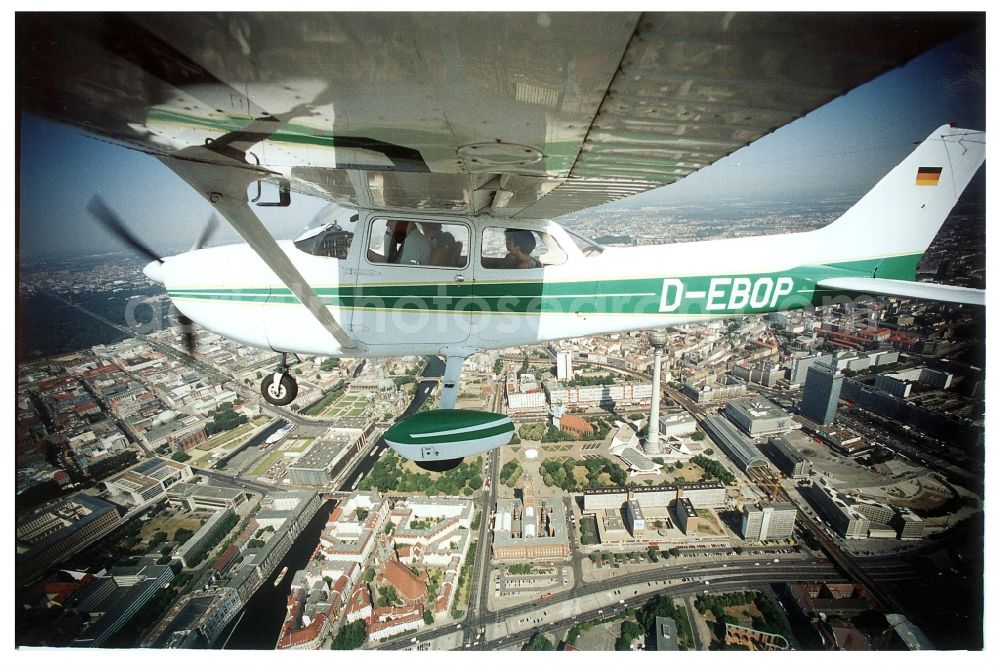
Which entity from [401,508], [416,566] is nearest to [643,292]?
[416,566]

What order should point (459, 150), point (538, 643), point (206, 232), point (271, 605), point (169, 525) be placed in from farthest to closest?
point (169, 525) → point (271, 605) → point (538, 643) → point (206, 232) → point (459, 150)

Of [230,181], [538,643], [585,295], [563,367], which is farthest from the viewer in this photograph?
[563,367]

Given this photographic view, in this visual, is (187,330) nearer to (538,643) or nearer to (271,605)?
(271,605)

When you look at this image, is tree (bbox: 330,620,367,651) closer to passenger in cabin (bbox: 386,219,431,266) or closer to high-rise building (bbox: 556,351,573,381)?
passenger in cabin (bbox: 386,219,431,266)

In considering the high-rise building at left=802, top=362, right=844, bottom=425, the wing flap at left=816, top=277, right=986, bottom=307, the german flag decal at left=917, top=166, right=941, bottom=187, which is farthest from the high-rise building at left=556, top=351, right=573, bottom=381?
the wing flap at left=816, top=277, right=986, bottom=307

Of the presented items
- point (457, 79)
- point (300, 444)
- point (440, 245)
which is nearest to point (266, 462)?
point (300, 444)

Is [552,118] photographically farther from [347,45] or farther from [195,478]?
[195,478]

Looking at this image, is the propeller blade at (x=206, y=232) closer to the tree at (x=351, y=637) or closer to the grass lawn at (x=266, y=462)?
the tree at (x=351, y=637)
